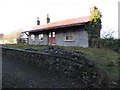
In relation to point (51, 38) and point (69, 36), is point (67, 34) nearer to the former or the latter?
point (69, 36)

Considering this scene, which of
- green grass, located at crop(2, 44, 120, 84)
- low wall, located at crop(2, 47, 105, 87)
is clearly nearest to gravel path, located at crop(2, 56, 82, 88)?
low wall, located at crop(2, 47, 105, 87)

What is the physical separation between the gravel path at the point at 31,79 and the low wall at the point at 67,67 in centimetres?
30

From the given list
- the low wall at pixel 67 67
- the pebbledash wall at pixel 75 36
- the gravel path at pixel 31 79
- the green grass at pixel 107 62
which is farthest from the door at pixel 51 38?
the gravel path at pixel 31 79

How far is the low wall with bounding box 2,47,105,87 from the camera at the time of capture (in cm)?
704

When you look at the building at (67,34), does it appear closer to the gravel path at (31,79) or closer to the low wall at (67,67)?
the low wall at (67,67)

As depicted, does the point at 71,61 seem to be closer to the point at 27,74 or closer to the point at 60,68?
the point at 60,68

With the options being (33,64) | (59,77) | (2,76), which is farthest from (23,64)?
(59,77)

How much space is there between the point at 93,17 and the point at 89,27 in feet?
4.27

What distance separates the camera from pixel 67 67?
26.1 ft

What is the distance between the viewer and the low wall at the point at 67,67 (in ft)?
23.1

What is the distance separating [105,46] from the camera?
23266 mm

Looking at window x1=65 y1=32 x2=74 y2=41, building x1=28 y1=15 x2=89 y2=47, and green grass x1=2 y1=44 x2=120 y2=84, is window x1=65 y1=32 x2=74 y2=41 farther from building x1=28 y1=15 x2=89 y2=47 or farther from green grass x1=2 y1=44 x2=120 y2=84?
green grass x1=2 y1=44 x2=120 y2=84

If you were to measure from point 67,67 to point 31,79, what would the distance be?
1.41 m

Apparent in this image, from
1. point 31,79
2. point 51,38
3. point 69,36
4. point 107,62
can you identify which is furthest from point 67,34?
point 31,79
